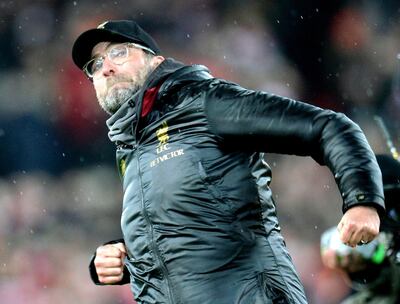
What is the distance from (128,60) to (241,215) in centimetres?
89

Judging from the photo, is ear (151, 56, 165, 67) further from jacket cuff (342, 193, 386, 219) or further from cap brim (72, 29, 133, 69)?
jacket cuff (342, 193, 386, 219)

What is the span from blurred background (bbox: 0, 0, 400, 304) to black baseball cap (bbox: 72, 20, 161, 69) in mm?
5563

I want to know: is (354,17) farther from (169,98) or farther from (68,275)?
(169,98)

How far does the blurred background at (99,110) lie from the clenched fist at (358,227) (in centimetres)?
629

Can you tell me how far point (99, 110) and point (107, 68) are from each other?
6.13m

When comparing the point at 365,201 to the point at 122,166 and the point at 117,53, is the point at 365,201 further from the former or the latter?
the point at 117,53

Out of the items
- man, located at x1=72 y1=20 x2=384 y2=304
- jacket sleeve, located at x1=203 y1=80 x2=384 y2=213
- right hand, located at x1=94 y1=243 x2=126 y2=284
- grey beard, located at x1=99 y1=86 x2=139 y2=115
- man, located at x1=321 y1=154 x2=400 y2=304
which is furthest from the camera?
man, located at x1=321 y1=154 x2=400 y2=304

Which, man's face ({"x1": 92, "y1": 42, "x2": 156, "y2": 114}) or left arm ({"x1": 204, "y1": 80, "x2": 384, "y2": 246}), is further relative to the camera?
man's face ({"x1": 92, "y1": 42, "x2": 156, "y2": 114})

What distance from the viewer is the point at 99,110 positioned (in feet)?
30.1

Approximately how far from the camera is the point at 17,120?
9227 mm

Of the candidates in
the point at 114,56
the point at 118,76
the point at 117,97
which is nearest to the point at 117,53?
the point at 114,56

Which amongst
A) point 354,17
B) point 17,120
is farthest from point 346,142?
point 354,17

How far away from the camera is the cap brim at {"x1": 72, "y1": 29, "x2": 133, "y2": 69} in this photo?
3141mm

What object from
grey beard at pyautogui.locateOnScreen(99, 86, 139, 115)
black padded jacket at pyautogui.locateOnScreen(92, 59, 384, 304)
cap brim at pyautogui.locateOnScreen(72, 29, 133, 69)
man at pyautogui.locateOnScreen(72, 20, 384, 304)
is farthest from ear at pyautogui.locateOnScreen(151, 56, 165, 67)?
black padded jacket at pyautogui.locateOnScreen(92, 59, 384, 304)
